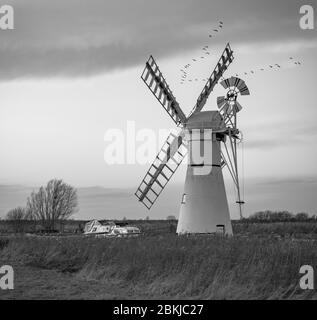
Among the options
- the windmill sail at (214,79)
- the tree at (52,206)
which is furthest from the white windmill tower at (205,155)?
the tree at (52,206)

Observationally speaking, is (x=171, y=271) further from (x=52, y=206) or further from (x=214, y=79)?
(x=52, y=206)

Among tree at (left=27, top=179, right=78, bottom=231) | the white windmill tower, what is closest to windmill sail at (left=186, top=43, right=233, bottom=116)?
Answer: the white windmill tower

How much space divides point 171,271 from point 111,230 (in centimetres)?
2329

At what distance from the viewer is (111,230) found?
39.7 metres

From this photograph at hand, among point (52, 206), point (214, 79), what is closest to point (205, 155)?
point (214, 79)

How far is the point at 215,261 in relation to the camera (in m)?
16.3

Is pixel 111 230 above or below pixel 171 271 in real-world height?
above

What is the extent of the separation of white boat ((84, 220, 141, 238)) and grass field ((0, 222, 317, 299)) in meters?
12.6

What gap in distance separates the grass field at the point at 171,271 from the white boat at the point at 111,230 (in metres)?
12.6

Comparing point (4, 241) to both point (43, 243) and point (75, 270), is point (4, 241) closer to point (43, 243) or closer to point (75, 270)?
point (43, 243)

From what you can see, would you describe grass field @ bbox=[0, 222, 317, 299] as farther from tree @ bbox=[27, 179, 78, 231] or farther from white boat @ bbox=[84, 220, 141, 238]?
tree @ bbox=[27, 179, 78, 231]

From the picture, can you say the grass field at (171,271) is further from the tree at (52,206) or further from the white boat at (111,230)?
the tree at (52,206)

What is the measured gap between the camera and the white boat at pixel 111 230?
120 feet
